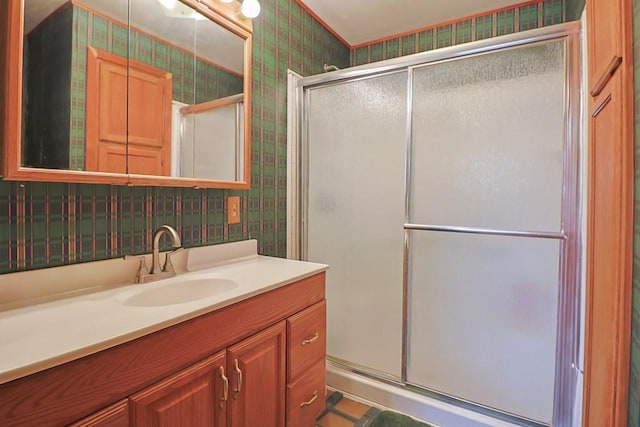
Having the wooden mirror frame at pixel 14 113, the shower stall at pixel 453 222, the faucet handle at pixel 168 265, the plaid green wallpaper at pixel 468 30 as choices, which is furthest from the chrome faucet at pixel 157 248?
the plaid green wallpaper at pixel 468 30

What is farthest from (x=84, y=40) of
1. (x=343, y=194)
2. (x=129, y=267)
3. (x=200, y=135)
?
(x=343, y=194)

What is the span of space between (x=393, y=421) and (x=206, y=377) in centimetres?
120

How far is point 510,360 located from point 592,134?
1.10 meters

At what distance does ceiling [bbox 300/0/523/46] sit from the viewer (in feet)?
6.79

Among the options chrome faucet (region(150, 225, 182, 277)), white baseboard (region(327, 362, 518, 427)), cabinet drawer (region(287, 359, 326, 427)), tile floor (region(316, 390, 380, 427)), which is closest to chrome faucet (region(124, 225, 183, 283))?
chrome faucet (region(150, 225, 182, 277))

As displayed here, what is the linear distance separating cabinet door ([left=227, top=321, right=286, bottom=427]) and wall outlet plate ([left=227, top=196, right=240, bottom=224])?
0.66 meters

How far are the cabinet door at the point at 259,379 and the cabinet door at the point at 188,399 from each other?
0.05m

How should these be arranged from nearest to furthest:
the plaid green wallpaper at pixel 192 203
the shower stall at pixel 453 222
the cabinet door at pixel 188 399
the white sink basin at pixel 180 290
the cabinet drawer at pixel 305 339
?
1. the cabinet door at pixel 188 399
2. the plaid green wallpaper at pixel 192 203
3. the white sink basin at pixel 180 290
4. the cabinet drawer at pixel 305 339
5. the shower stall at pixel 453 222

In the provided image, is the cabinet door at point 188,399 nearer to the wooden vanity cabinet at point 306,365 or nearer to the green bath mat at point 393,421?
the wooden vanity cabinet at point 306,365

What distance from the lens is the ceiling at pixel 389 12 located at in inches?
81.5

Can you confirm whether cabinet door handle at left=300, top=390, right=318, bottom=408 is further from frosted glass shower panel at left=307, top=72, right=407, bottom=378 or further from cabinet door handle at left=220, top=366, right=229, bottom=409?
frosted glass shower panel at left=307, top=72, right=407, bottom=378

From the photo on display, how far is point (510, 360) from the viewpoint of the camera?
154cm

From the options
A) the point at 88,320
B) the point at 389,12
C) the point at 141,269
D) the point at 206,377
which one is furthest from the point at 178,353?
the point at 389,12

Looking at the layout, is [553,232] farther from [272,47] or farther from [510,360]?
[272,47]
